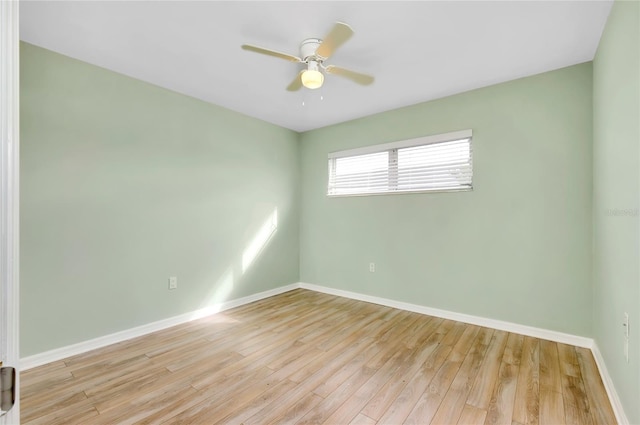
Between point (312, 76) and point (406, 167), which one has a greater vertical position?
point (312, 76)

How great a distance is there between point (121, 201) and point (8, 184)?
89.5 inches

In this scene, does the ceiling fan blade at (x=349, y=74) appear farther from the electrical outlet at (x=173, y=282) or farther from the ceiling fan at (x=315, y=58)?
the electrical outlet at (x=173, y=282)

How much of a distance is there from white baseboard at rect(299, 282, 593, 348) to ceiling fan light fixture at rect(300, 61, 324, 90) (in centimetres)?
265

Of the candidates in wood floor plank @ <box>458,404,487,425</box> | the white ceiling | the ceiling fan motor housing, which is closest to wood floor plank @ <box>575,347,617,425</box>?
wood floor plank @ <box>458,404,487,425</box>

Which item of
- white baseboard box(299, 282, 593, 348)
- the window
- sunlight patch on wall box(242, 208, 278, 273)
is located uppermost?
the window

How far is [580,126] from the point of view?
2.42 metres

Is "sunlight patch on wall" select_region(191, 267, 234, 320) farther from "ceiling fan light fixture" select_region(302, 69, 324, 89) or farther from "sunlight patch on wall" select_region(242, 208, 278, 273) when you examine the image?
"ceiling fan light fixture" select_region(302, 69, 324, 89)

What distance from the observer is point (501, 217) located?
277 centimetres

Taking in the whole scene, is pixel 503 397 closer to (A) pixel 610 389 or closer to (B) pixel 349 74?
(A) pixel 610 389

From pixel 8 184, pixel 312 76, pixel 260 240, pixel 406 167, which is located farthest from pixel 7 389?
pixel 406 167

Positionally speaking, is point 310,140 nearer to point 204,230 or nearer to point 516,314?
point 204,230

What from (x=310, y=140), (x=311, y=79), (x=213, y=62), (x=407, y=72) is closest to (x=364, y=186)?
(x=310, y=140)

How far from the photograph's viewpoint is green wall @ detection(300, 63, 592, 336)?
8.04 feet

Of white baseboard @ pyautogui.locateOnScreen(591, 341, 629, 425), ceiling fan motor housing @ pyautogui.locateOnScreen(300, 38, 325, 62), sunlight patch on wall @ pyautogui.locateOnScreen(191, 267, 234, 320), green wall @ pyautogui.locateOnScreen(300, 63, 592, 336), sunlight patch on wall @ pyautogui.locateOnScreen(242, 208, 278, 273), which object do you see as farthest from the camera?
sunlight patch on wall @ pyautogui.locateOnScreen(242, 208, 278, 273)
